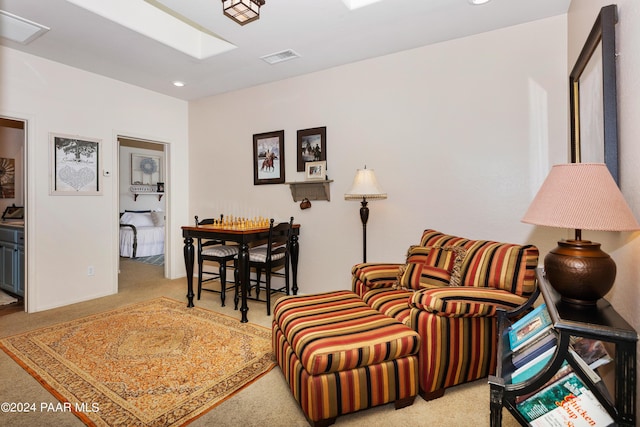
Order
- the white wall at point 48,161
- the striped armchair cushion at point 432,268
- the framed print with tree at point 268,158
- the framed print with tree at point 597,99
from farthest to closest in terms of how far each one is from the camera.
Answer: the framed print with tree at point 268,158 < the white wall at point 48,161 < the striped armchair cushion at point 432,268 < the framed print with tree at point 597,99

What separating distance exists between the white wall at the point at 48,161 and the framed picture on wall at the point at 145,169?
3.71 meters

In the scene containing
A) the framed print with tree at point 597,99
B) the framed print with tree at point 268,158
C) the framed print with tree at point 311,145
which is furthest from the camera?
the framed print with tree at point 268,158

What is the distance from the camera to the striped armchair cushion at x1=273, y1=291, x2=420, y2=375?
5.41 feet

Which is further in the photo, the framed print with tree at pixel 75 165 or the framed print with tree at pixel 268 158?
the framed print with tree at pixel 268 158

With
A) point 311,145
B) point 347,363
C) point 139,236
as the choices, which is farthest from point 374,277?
point 139,236

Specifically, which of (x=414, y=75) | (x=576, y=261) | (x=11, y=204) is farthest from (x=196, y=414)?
(x=11, y=204)

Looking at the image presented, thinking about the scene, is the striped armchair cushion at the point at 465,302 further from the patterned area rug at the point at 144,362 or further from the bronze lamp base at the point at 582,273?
the patterned area rug at the point at 144,362

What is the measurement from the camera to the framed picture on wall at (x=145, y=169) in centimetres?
760

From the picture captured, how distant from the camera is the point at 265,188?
13.6ft

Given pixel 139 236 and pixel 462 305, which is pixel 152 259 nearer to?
pixel 139 236

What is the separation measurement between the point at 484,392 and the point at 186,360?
6.49 ft

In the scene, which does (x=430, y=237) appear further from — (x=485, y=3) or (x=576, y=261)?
(x=485, y=3)

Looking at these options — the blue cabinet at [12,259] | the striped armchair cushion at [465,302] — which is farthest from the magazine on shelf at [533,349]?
the blue cabinet at [12,259]

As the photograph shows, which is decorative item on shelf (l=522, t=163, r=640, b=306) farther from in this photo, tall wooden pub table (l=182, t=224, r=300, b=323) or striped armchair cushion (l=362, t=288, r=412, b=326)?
tall wooden pub table (l=182, t=224, r=300, b=323)
